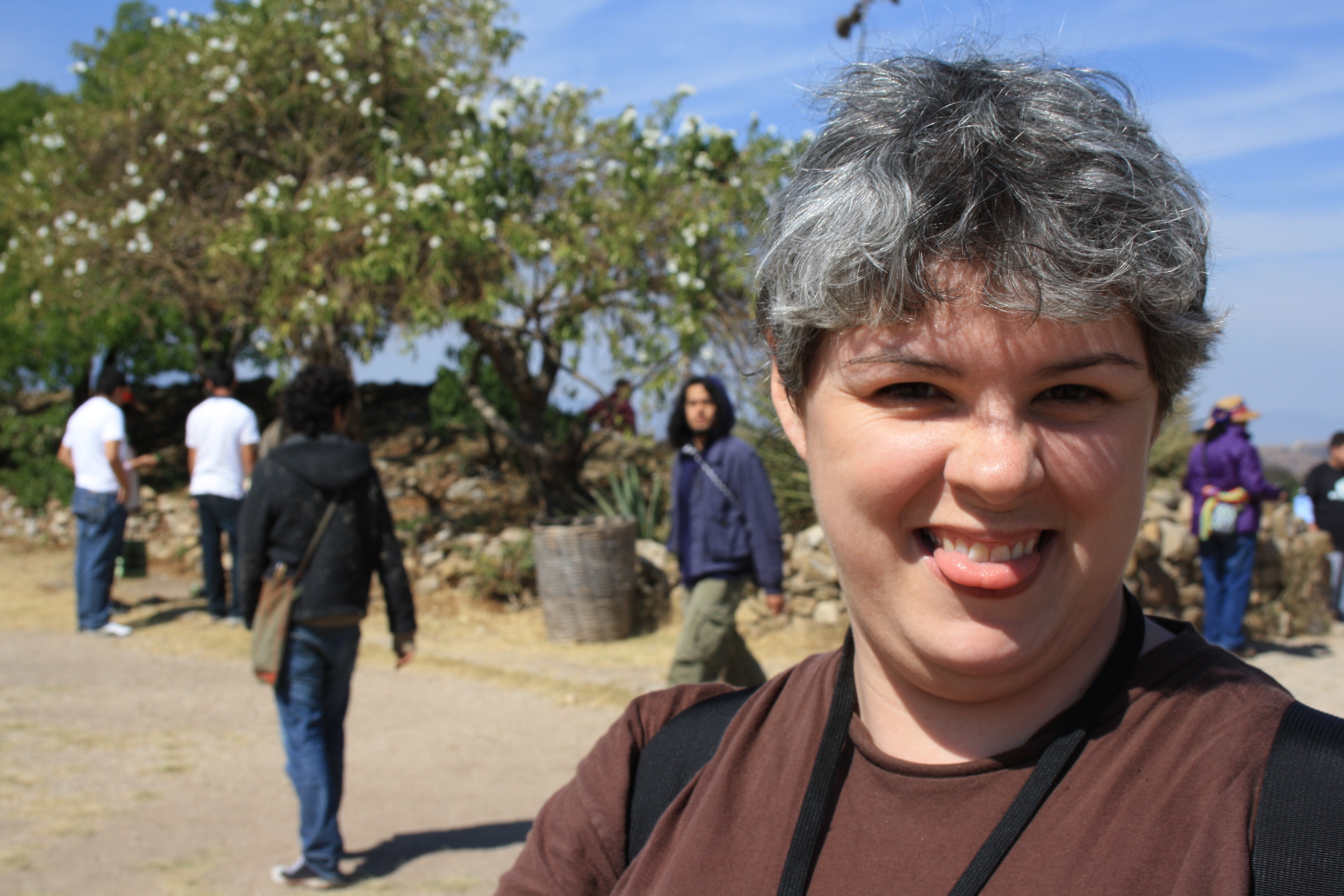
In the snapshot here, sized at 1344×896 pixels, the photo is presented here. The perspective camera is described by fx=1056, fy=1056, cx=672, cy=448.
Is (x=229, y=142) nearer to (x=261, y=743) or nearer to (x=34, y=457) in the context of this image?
(x=34, y=457)

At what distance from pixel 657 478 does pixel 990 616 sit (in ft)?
29.5

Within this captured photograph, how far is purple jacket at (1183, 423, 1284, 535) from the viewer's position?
23.4 ft

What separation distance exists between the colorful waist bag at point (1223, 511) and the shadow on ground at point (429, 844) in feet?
16.3

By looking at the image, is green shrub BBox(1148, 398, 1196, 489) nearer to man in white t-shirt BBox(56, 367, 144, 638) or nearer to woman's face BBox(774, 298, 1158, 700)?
man in white t-shirt BBox(56, 367, 144, 638)

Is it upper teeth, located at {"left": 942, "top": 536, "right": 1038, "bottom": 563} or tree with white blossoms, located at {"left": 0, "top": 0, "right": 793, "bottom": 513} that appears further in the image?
tree with white blossoms, located at {"left": 0, "top": 0, "right": 793, "bottom": 513}

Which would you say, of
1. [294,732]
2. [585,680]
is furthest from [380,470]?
[294,732]

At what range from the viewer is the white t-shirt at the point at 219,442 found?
8.22m

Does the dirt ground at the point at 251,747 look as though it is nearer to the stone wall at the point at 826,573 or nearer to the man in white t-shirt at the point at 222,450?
the stone wall at the point at 826,573

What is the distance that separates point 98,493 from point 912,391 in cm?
848

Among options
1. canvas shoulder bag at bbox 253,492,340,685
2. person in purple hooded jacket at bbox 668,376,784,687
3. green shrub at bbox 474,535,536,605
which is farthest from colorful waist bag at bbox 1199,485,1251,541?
canvas shoulder bag at bbox 253,492,340,685

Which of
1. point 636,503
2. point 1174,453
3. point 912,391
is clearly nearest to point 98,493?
point 636,503

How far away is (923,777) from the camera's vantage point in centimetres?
112

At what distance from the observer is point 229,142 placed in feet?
39.2

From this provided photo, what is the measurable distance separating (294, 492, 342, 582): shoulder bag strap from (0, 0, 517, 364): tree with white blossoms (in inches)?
240
